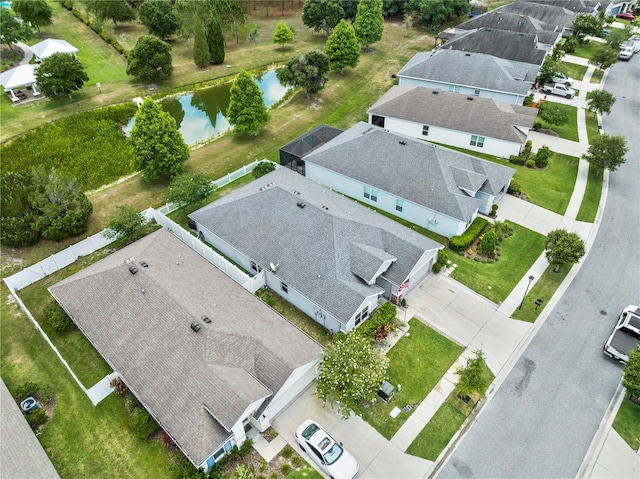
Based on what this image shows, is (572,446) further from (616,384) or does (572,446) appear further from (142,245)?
(142,245)

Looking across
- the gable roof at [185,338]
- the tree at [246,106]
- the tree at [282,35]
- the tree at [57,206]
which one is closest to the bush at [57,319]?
the gable roof at [185,338]

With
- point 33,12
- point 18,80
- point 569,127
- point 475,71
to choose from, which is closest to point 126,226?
point 18,80

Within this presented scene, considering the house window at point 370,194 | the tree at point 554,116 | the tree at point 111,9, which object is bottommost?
the house window at point 370,194

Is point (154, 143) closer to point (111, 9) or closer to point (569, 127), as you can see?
point (569, 127)

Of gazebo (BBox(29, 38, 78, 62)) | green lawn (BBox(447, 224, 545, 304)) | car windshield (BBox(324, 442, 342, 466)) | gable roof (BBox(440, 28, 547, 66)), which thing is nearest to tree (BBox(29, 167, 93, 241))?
car windshield (BBox(324, 442, 342, 466))

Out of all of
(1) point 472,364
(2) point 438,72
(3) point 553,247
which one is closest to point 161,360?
(1) point 472,364

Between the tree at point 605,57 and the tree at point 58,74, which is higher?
the tree at point 605,57

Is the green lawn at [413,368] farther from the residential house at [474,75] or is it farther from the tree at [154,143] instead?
the residential house at [474,75]
